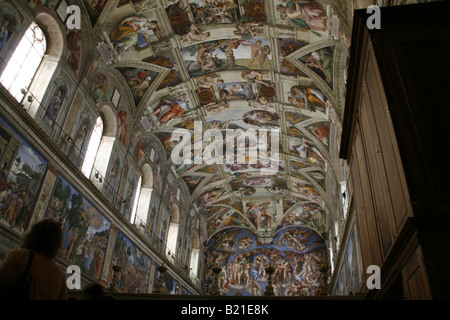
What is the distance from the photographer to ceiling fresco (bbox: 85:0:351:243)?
44.9 ft

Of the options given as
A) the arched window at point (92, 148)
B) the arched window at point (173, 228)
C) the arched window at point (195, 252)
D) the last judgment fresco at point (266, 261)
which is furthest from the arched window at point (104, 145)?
the last judgment fresco at point (266, 261)

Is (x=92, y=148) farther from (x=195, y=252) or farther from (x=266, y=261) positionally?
(x=266, y=261)

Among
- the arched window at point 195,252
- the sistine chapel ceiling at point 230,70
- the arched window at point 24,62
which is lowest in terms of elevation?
the arched window at point 24,62

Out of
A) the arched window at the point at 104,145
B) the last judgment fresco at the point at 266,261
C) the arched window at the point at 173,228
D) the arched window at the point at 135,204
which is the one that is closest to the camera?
the arched window at the point at 104,145

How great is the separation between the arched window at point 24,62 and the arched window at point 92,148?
138 inches

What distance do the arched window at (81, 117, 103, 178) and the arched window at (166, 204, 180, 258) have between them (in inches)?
341

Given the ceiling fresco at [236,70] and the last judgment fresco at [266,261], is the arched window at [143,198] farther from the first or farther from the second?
the last judgment fresco at [266,261]

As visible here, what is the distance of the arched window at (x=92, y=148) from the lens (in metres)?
13.7

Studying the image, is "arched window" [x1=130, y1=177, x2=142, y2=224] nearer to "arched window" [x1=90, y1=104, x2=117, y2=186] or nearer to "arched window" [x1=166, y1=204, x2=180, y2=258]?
"arched window" [x1=90, y1=104, x2=117, y2=186]

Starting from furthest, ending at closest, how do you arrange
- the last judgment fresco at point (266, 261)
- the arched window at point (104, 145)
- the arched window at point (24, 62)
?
the last judgment fresco at point (266, 261) → the arched window at point (104, 145) → the arched window at point (24, 62)

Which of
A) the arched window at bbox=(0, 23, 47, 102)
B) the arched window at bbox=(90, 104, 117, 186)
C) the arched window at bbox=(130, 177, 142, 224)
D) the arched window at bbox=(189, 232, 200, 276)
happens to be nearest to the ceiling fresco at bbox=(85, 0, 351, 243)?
the arched window at bbox=(90, 104, 117, 186)

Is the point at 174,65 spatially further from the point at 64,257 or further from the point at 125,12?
the point at 64,257

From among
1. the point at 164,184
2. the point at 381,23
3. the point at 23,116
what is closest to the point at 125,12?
the point at 23,116
